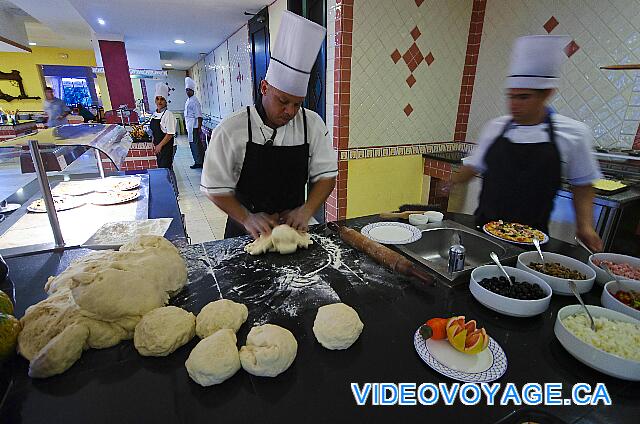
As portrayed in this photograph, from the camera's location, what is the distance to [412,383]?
83cm

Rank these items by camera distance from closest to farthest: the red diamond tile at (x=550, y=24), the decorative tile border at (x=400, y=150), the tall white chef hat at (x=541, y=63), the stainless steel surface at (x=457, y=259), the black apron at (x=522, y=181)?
the stainless steel surface at (x=457, y=259)
the tall white chef hat at (x=541, y=63)
the black apron at (x=522, y=181)
the red diamond tile at (x=550, y=24)
the decorative tile border at (x=400, y=150)

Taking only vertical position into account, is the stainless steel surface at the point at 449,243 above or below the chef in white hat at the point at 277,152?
below

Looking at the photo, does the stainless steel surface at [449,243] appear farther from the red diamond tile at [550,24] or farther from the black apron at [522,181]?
the red diamond tile at [550,24]

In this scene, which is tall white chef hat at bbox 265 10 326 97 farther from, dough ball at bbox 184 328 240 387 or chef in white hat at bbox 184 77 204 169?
chef in white hat at bbox 184 77 204 169

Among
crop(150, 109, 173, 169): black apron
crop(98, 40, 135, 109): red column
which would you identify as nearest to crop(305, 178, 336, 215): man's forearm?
crop(150, 109, 173, 169): black apron

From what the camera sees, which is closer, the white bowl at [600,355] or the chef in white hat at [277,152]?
the white bowl at [600,355]

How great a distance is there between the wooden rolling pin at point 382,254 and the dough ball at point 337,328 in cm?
37

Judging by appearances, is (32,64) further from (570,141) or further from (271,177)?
(570,141)

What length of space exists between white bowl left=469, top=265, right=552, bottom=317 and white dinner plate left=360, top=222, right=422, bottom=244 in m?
0.41

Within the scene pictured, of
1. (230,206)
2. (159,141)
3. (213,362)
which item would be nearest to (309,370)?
(213,362)

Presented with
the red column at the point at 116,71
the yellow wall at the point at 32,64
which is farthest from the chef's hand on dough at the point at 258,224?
the yellow wall at the point at 32,64

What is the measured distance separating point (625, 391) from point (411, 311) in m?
0.55

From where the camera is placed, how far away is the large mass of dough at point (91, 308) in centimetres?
85

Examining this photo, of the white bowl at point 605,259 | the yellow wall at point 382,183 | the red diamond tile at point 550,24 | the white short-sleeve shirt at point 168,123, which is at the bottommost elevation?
the yellow wall at point 382,183
